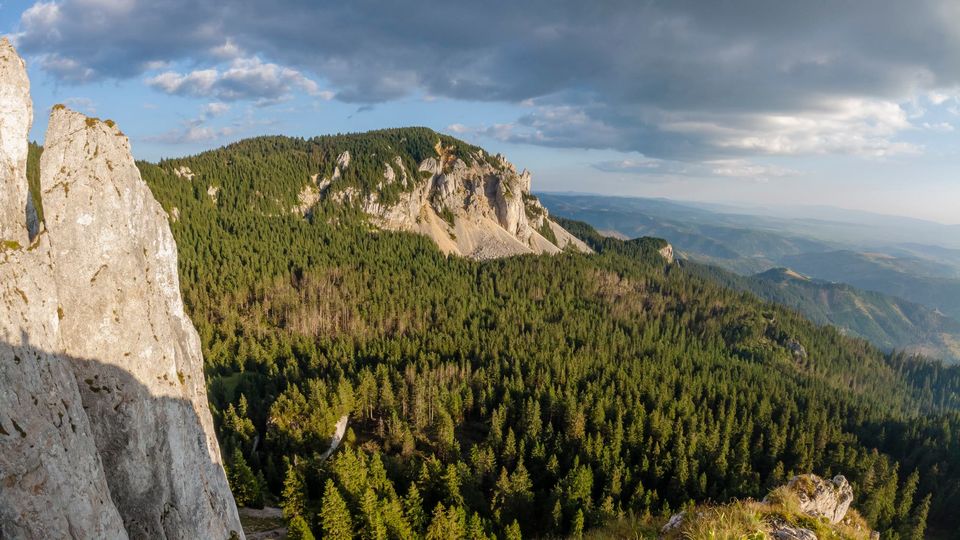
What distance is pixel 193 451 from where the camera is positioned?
87.6ft

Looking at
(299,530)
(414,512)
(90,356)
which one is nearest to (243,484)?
(299,530)

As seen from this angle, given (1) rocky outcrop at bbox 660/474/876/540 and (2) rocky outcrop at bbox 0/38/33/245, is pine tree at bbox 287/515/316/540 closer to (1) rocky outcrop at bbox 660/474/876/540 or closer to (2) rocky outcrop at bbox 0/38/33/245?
(2) rocky outcrop at bbox 0/38/33/245

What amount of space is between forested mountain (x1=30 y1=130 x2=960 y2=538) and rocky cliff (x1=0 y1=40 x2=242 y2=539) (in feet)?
78.8

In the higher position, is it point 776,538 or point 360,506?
point 776,538

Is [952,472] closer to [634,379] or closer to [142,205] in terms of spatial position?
[634,379]

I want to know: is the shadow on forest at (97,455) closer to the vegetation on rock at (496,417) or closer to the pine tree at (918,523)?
the vegetation on rock at (496,417)

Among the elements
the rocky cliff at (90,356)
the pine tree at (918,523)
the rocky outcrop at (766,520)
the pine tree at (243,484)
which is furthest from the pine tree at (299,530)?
the pine tree at (918,523)

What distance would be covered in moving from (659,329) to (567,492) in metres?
129

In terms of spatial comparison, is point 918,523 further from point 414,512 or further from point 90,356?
point 90,356

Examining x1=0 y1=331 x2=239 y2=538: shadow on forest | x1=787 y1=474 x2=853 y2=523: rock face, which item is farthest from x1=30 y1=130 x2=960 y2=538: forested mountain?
x1=0 y1=331 x2=239 y2=538: shadow on forest

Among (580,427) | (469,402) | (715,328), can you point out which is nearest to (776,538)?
(580,427)

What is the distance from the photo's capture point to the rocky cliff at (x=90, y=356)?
658 inches

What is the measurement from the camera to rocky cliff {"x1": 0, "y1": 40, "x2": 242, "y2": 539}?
16703 mm

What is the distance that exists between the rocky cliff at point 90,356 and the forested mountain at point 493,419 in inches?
946
